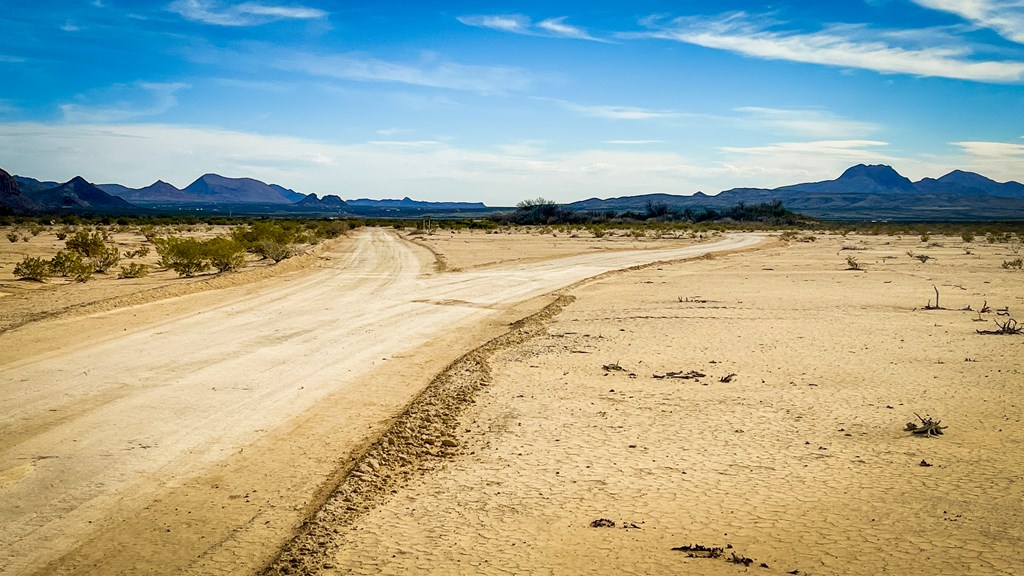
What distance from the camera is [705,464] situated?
6902mm

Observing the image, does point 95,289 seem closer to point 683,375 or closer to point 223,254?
point 223,254

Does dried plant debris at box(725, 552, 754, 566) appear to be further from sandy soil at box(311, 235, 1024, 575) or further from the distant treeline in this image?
the distant treeline

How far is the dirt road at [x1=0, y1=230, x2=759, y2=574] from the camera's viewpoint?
17.4ft

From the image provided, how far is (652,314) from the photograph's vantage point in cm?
1697

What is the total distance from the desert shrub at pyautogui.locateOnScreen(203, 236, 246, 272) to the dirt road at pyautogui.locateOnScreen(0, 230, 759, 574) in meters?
7.87

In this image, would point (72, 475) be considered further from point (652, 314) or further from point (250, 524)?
point (652, 314)

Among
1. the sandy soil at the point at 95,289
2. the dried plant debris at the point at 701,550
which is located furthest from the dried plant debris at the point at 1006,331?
the sandy soil at the point at 95,289

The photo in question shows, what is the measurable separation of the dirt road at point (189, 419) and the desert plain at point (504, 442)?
37mm

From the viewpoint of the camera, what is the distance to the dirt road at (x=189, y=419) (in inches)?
209

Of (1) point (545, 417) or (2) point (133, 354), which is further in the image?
(2) point (133, 354)

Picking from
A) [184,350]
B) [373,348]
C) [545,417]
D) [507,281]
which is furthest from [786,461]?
[507,281]

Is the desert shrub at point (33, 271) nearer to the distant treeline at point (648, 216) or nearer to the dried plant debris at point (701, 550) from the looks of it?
the dried plant debris at point (701, 550)

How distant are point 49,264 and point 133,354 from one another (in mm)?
14833

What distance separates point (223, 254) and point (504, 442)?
2012 centimetres
